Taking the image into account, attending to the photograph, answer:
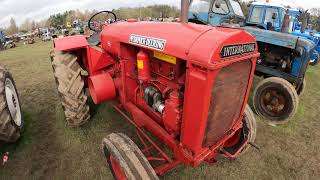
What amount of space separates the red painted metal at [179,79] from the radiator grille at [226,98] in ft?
0.05

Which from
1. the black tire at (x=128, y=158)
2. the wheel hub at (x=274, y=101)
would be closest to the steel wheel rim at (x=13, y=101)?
the black tire at (x=128, y=158)

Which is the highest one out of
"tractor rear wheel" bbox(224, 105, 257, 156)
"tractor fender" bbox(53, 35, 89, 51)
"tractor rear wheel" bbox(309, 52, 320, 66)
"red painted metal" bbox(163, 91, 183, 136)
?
"tractor fender" bbox(53, 35, 89, 51)

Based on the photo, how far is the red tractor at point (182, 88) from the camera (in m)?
1.57

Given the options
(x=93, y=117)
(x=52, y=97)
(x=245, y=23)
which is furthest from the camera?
(x=245, y=23)

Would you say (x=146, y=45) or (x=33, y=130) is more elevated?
(x=146, y=45)

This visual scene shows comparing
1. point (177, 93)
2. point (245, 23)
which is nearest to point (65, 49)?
point (177, 93)

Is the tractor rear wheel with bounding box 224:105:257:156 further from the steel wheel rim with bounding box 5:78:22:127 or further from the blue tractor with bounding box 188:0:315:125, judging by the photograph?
the steel wheel rim with bounding box 5:78:22:127

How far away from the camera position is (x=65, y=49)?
3.06 m

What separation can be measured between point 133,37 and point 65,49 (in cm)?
133

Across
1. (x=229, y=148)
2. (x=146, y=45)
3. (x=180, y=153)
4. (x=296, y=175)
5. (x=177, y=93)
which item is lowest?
(x=296, y=175)

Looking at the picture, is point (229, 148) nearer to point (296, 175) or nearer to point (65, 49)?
point (296, 175)

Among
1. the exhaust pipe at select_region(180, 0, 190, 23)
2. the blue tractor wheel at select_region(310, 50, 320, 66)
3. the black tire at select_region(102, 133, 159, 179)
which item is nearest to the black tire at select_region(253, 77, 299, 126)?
the exhaust pipe at select_region(180, 0, 190, 23)

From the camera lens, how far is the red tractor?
5.14 feet

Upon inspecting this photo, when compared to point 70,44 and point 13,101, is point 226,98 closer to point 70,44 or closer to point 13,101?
point 70,44
